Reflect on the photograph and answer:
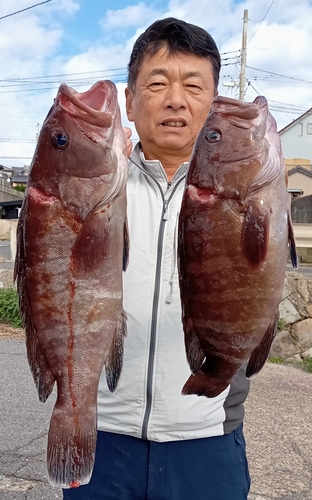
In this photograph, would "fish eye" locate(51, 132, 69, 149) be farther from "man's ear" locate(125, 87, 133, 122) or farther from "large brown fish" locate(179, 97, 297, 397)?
"man's ear" locate(125, 87, 133, 122)

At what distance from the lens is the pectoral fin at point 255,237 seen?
1711mm

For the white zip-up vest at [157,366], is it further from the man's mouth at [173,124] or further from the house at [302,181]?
the house at [302,181]

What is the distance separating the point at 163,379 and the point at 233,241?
84 centimetres

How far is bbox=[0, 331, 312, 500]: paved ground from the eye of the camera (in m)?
3.76

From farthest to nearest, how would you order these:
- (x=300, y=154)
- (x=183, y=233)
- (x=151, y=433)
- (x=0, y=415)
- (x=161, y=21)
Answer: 1. (x=300, y=154)
2. (x=0, y=415)
3. (x=161, y=21)
4. (x=151, y=433)
5. (x=183, y=233)

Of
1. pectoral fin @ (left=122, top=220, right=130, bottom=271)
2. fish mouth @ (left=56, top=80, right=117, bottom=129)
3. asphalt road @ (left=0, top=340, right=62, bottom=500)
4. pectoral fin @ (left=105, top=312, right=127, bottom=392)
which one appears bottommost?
asphalt road @ (left=0, top=340, right=62, bottom=500)

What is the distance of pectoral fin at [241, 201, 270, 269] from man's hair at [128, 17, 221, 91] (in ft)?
3.12

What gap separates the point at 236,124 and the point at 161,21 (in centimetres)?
94

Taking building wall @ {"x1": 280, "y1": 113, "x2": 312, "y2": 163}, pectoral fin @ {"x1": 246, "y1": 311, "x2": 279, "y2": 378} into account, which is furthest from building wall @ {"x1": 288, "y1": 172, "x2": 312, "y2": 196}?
pectoral fin @ {"x1": 246, "y1": 311, "x2": 279, "y2": 378}

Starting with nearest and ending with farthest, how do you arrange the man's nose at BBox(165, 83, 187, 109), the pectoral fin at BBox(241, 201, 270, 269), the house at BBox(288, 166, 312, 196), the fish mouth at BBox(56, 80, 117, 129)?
the pectoral fin at BBox(241, 201, 270, 269)
the fish mouth at BBox(56, 80, 117, 129)
the man's nose at BBox(165, 83, 187, 109)
the house at BBox(288, 166, 312, 196)

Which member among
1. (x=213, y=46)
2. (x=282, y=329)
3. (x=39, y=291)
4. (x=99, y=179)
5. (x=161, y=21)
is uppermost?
(x=161, y=21)

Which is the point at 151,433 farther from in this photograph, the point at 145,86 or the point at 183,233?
the point at 145,86

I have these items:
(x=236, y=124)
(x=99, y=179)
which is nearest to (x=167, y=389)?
(x=99, y=179)

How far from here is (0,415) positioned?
4891mm
